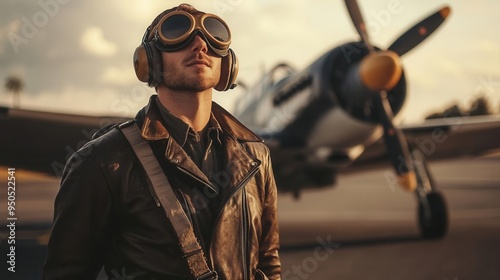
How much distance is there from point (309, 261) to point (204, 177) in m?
4.67

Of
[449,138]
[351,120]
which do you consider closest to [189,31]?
[351,120]

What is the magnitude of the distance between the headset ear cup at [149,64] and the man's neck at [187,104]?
0.04 m

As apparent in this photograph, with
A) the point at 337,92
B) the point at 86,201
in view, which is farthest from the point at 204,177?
the point at 337,92

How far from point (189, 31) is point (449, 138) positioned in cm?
1111

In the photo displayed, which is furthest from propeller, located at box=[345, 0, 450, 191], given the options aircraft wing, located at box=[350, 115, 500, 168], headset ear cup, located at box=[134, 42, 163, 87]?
headset ear cup, located at box=[134, 42, 163, 87]

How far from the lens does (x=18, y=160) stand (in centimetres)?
761

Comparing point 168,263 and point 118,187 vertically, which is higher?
point 118,187

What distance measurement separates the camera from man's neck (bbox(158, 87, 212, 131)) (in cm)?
142

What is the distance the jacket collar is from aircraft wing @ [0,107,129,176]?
5617 mm

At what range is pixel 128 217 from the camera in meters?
1.31

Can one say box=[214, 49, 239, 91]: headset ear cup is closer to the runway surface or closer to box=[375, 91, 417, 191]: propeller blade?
the runway surface

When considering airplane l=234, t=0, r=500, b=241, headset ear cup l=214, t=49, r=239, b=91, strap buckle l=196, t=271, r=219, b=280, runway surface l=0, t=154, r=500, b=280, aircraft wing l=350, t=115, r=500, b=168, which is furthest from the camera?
aircraft wing l=350, t=115, r=500, b=168

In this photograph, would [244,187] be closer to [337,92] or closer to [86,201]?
[86,201]

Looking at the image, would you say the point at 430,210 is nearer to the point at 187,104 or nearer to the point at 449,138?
the point at 449,138
